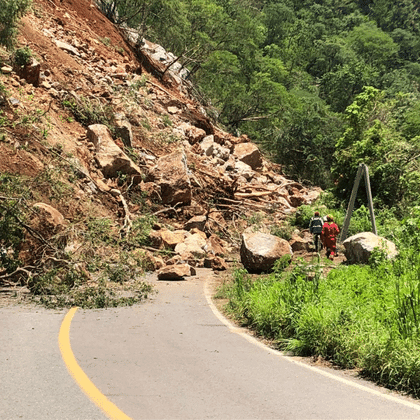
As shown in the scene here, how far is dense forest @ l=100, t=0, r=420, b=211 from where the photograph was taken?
24.9 m

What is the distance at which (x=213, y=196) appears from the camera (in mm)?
23031

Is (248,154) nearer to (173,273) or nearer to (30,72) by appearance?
(30,72)

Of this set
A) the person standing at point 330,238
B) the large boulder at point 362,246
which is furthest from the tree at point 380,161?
the large boulder at point 362,246

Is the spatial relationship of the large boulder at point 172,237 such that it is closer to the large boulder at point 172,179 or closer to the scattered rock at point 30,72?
the large boulder at point 172,179

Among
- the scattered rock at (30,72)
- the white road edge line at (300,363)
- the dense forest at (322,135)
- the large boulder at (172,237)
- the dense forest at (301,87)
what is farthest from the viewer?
the dense forest at (301,87)

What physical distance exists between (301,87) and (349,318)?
178 feet

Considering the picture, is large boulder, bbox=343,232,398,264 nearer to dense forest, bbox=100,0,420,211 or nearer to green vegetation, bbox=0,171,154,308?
green vegetation, bbox=0,171,154,308

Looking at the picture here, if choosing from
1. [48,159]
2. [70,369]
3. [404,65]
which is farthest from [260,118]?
[404,65]

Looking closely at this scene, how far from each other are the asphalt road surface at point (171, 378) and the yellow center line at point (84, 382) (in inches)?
1.9

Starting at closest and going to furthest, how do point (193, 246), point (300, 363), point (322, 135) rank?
1. point (300, 363)
2. point (193, 246)
3. point (322, 135)

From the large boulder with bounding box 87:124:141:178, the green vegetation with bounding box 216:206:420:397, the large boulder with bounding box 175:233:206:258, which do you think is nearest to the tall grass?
the green vegetation with bounding box 216:206:420:397

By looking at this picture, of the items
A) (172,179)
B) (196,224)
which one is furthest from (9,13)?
(196,224)

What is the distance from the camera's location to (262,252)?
1419cm

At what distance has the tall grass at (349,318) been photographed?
571cm
